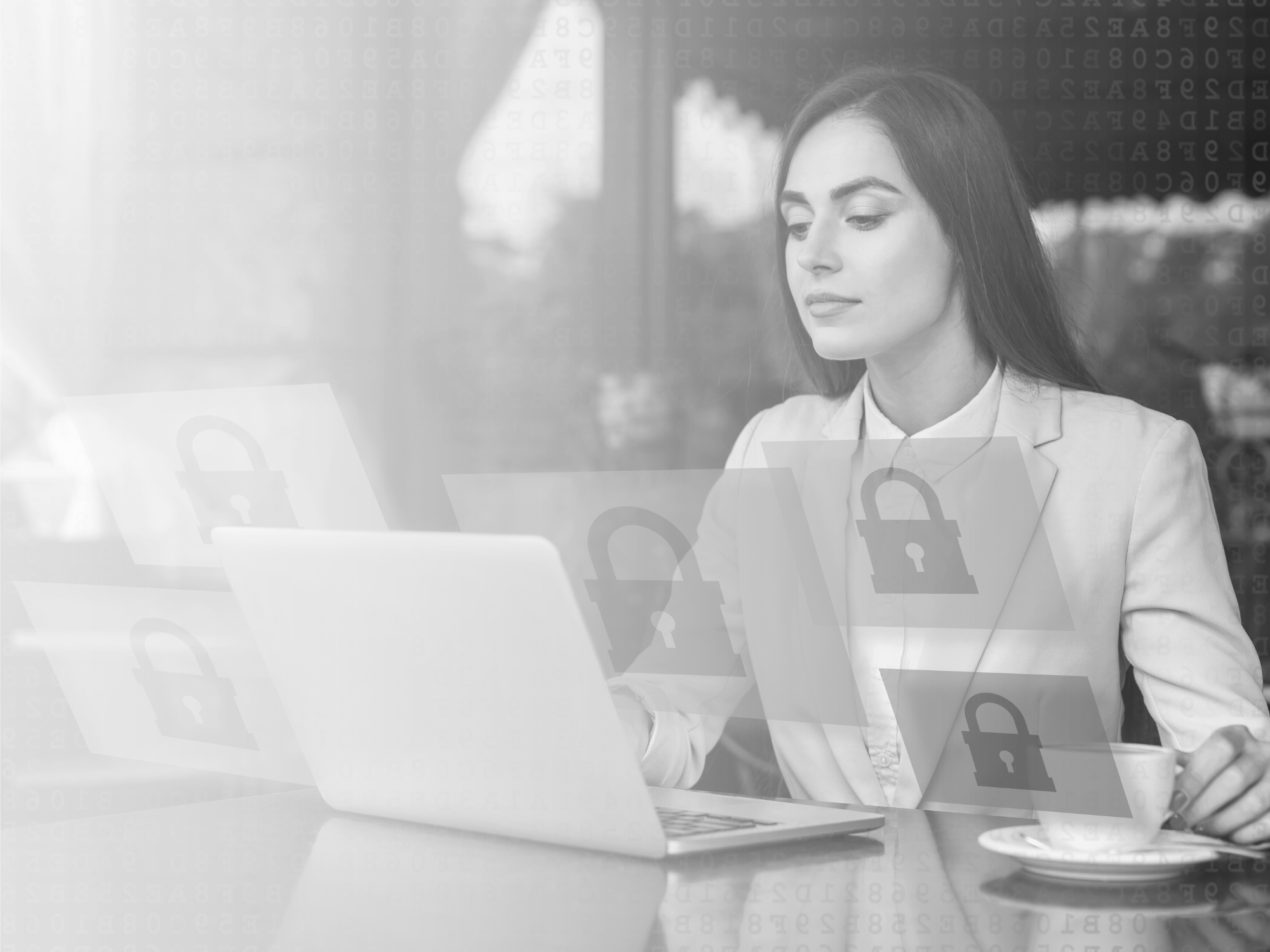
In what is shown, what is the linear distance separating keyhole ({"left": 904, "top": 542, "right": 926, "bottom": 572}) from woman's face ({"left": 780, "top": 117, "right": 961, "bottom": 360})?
0.77 ft

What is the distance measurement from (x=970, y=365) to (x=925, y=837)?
0.72 m

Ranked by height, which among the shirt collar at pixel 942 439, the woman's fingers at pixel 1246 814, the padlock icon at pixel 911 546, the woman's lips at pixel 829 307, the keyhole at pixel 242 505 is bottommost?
the woman's fingers at pixel 1246 814

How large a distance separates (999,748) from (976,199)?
62cm

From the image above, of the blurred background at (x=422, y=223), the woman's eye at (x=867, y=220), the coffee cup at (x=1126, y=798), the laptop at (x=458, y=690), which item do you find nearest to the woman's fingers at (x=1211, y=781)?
the coffee cup at (x=1126, y=798)

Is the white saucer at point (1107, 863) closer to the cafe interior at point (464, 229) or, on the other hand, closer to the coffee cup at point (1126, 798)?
the coffee cup at point (1126, 798)

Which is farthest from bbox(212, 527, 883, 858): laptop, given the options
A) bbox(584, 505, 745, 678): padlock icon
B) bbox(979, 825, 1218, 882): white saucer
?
bbox(584, 505, 745, 678): padlock icon

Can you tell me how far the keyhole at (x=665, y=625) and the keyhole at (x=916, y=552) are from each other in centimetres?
29

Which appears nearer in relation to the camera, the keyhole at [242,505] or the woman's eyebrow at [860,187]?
the keyhole at [242,505]

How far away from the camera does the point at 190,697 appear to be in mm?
1074

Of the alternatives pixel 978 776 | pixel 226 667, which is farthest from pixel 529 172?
pixel 226 667

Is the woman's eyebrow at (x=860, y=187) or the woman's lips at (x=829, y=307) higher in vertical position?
the woman's eyebrow at (x=860, y=187)

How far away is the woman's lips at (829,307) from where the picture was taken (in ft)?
4.97

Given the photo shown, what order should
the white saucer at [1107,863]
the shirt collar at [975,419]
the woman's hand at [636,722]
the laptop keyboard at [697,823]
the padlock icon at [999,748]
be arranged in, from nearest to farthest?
1. the white saucer at [1107,863]
2. the laptop keyboard at [697,823]
3. the woman's hand at [636,722]
4. the padlock icon at [999,748]
5. the shirt collar at [975,419]

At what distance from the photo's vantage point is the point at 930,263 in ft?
5.04
